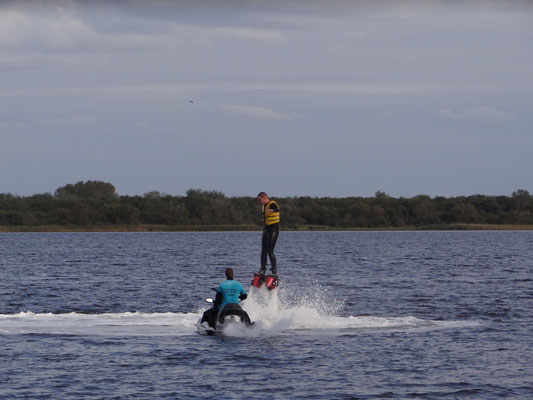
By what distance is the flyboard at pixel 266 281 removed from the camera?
3058 cm

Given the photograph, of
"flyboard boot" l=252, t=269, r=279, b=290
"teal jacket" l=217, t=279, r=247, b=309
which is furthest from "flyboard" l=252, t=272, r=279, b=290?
"teal jacket" l=217, t=279, r=247, b=309

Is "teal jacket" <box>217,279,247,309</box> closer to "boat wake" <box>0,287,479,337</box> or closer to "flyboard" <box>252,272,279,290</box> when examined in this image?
"boat wake" <box>0,287,479,337</box>

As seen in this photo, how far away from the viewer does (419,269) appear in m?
69.8

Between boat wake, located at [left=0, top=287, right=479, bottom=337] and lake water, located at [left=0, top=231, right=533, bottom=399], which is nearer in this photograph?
lake water, located at [left=0, top=231, right=533, bottom=399]

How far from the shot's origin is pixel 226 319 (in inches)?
1121

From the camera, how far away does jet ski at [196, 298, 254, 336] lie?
28.3 m

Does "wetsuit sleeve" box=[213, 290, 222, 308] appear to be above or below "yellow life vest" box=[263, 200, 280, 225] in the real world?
below

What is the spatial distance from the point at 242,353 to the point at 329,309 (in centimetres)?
1141

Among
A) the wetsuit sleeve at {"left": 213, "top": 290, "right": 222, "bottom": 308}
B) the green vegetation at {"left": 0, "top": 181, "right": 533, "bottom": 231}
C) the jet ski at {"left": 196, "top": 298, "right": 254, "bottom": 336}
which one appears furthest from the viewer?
the green vegetation at {"left": 0, "top": 181, "right": 533, "bottom": 231}

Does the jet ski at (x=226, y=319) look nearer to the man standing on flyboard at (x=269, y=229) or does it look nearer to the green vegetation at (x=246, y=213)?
the man standing on flyboard at (x=269, y=229)

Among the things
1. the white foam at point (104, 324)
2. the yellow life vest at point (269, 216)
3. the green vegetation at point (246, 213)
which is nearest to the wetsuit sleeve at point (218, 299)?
the white foam at point (104, 324)

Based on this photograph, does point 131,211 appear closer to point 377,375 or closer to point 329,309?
point 329,309

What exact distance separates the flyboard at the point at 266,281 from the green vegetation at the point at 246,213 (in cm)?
14719

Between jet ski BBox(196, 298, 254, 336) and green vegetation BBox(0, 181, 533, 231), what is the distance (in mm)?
149138
